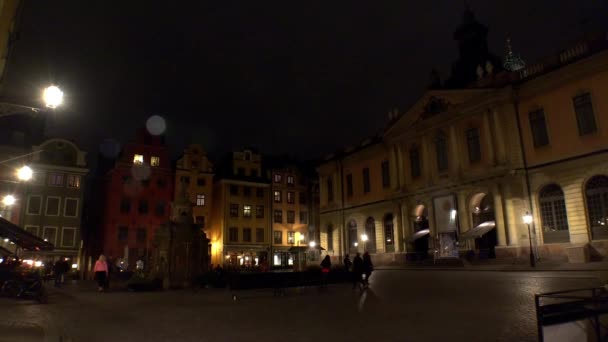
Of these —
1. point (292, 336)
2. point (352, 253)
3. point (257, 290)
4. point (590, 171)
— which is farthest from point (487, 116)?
point (292, 336)

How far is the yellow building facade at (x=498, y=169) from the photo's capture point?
29.5 metres

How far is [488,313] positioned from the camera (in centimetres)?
1051

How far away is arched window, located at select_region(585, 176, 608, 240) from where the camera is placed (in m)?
28.3

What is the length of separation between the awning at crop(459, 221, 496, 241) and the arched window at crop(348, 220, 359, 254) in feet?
57.8

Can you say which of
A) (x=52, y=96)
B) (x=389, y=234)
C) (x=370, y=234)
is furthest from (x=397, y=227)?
(x=52, y=96)

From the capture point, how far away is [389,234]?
46812 mm

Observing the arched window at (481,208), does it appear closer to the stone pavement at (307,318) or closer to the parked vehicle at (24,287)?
the stone pavement at (307,318)

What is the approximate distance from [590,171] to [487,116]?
943 cm

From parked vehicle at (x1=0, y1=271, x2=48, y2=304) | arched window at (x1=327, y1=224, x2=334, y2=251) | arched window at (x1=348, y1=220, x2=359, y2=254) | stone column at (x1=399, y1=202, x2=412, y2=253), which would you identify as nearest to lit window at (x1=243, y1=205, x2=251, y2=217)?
arched window at (x1=327, y1=224, x2=334, y2=251)

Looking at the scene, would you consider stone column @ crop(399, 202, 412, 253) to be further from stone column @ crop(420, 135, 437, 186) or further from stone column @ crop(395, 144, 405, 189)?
stone column @ crop(420, 135, 437, 186)

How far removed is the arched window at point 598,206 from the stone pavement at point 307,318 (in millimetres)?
15566

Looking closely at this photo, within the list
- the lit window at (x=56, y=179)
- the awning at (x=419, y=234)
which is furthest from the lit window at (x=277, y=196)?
the lit window at (x=56, y=179)

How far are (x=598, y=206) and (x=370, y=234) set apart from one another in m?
24.7

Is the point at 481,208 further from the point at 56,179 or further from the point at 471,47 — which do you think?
the point at 56,179
